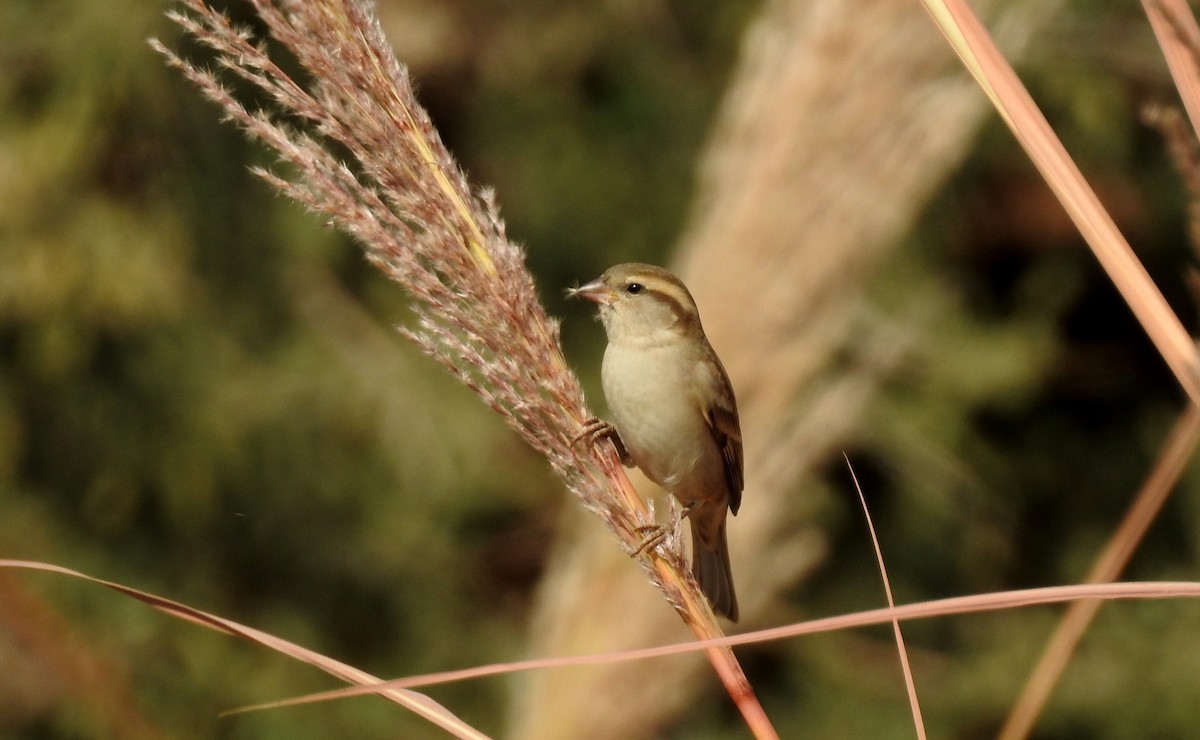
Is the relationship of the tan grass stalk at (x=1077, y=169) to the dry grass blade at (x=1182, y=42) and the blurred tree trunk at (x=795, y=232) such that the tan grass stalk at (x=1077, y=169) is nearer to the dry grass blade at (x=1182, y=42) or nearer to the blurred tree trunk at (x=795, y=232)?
the dry grass blade at (x=1182, y=42)

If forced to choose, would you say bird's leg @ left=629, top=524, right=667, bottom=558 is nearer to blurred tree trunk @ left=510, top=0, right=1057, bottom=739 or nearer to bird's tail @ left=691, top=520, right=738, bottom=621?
blurred tree trunk @ left=510, top=0, right=1057, bottom=739

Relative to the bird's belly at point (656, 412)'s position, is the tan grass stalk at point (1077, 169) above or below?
below

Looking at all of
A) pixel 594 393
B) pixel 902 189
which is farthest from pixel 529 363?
Answer: pixel 594 393

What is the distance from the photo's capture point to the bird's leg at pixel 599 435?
1567mm

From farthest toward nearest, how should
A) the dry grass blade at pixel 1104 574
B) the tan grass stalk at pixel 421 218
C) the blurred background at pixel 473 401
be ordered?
the blurred background at pixel 473 401, the tan grass stalk at pixel 421 218, the dry grass blade at pixel 1104 574

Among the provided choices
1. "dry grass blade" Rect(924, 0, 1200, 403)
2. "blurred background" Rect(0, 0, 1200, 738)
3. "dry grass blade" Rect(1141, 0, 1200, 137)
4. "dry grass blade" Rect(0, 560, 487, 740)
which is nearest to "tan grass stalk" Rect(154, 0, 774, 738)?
"dry grass blade" Rect(0, 560, 487, 740)

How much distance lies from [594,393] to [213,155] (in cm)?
133

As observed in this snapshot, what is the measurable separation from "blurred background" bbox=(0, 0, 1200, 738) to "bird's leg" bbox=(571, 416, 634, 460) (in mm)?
1013

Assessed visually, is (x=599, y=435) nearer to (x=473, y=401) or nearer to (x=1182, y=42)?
(x=1182, y=42)

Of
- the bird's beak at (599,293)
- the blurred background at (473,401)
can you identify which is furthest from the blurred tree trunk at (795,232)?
the blurred background at (473,401)

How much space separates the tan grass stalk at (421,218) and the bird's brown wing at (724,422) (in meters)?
1.25

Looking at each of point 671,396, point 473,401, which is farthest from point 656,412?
point 473,401

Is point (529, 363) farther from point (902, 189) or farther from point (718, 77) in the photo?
point (718, 77)

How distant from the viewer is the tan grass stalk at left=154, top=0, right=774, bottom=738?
146cm
